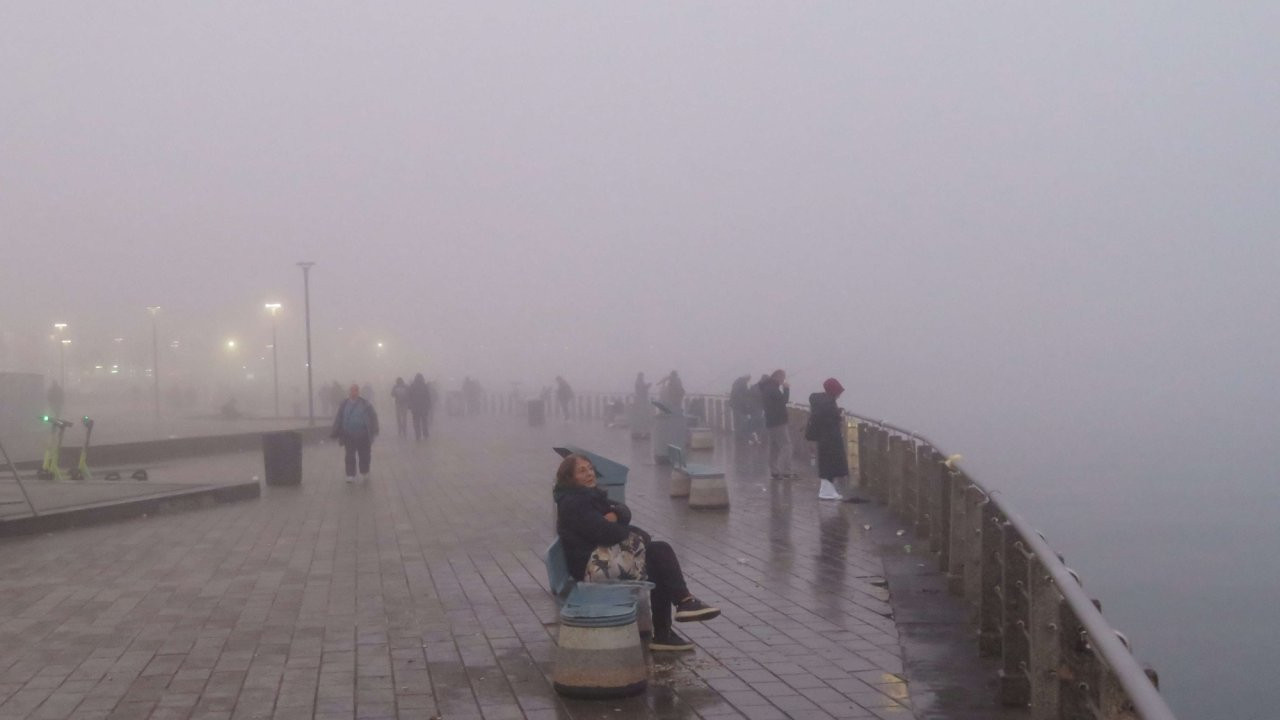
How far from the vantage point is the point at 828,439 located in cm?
1661

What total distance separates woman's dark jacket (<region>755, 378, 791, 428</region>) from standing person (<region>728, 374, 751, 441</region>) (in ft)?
35.2

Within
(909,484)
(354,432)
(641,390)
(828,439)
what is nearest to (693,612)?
(909,484)

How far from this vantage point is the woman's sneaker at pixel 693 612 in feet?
Answer: 25.4

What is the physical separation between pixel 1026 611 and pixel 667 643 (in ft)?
7.54

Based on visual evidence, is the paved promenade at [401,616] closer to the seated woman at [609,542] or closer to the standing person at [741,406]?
the seated woman at [609,542]

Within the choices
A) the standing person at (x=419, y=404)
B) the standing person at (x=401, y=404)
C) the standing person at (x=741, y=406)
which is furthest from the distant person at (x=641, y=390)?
the standing person at (x=401, y=404)

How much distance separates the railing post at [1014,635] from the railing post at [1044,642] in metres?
0.82

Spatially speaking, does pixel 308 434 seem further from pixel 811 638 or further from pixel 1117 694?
pixel 1117 694

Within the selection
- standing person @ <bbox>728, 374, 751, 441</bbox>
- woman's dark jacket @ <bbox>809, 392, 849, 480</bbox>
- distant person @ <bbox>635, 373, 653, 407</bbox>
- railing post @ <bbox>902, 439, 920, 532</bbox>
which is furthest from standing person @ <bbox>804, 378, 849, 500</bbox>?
distant person @ <bbox>635, 373, 653, 407</bbox>

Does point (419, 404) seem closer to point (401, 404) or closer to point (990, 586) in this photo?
point (401, 404)

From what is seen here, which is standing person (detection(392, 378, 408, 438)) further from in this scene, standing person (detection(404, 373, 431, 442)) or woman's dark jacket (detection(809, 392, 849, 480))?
woman's dark jacket (detection(809, 392, 849, 480))

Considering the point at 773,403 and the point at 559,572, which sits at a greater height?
the point at 773,403

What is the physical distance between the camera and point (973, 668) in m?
7.36

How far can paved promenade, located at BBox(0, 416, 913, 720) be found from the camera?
22.3 ft
